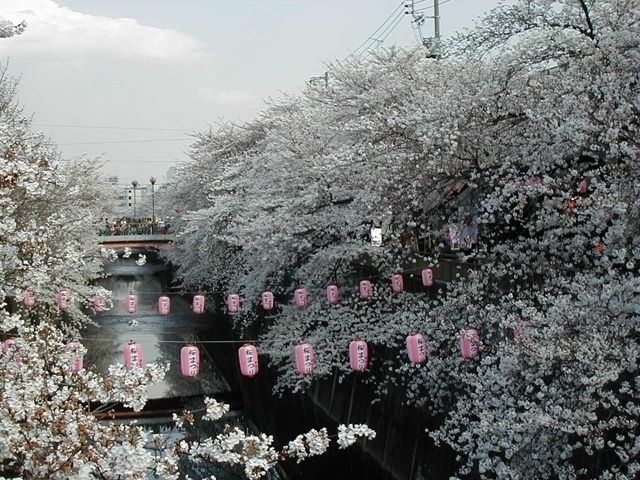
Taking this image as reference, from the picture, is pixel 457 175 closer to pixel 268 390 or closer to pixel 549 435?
pixel 549 435

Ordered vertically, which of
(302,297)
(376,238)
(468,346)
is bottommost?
(468,346)

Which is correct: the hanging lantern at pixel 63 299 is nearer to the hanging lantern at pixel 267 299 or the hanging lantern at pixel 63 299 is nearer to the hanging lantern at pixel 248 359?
the hanging lantern at pixel 267 299

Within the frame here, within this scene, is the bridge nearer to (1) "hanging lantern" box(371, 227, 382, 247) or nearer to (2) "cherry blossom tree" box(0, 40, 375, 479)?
(1) "hanging lantern" box(371, 227, 382, 247)

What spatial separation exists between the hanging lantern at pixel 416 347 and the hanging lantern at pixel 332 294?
3968mm

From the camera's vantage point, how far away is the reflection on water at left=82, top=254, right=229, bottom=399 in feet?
76.8

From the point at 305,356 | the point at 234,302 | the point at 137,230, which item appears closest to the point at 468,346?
the point at 305,356

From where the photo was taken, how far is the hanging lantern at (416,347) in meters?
11.5

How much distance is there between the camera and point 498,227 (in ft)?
34.7

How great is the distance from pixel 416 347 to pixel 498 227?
2341 millimetres

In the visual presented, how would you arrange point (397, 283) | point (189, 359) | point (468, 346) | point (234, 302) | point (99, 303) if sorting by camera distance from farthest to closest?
point (234, 302)
point (99, 303)
point (397, 283)
point (189, 359)
point (468, 346)

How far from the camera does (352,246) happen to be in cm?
1465

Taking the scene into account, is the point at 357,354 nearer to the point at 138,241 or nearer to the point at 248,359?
the point at 248,359

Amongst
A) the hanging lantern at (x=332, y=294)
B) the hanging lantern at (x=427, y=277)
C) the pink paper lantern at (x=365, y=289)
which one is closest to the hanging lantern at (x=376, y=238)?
the pink paper lantern at (x=365, y=289)

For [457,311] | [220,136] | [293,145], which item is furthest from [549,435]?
[220,136]
